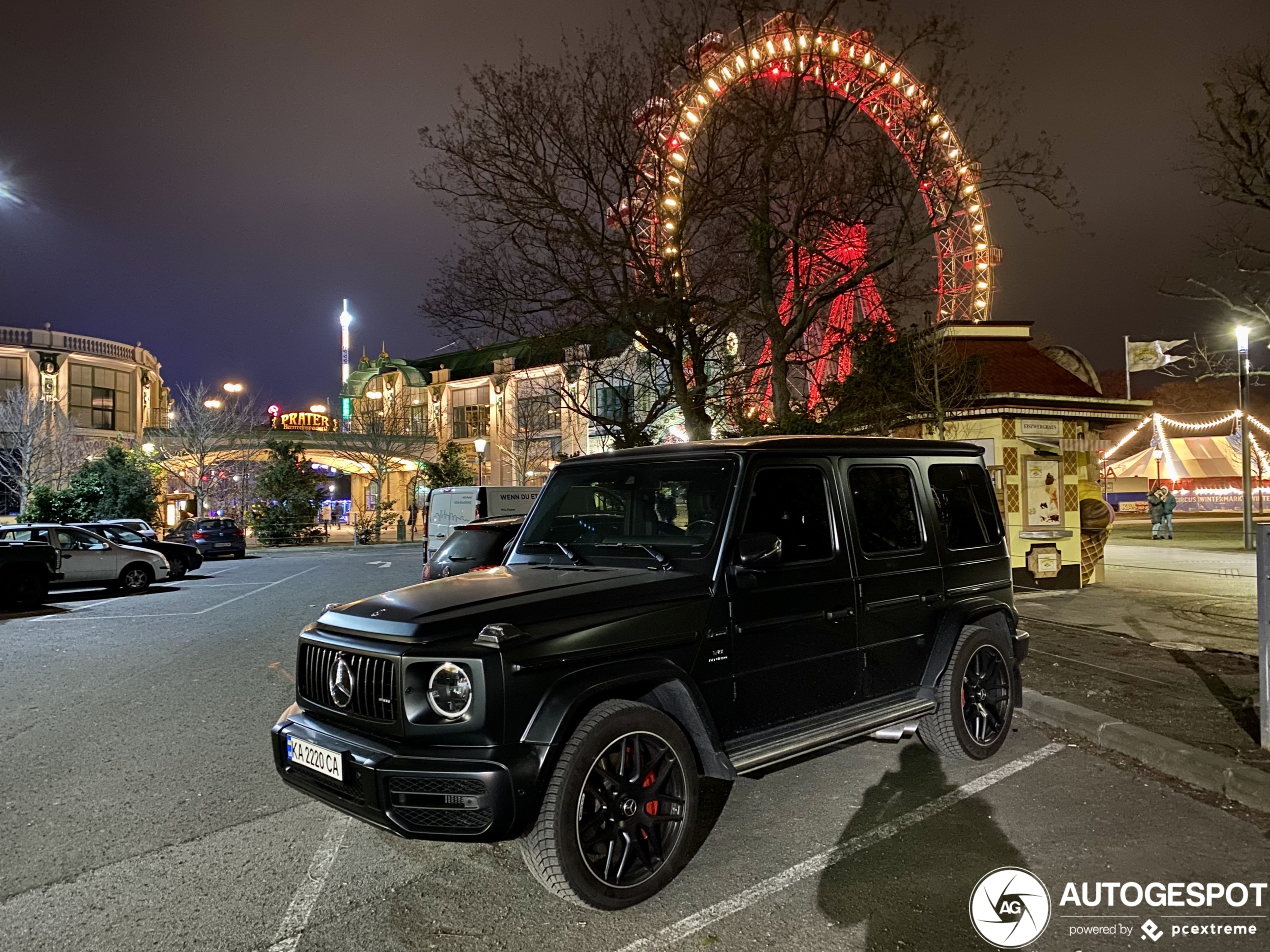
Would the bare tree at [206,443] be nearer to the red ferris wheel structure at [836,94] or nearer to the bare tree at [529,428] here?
the bare tree at [529,428]

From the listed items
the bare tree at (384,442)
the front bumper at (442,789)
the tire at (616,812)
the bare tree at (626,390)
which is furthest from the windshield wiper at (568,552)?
the bare tree at (384,442)

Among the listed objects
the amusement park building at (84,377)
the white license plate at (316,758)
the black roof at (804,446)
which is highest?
the amusement park building at (84,377)

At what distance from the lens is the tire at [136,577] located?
17.8 m

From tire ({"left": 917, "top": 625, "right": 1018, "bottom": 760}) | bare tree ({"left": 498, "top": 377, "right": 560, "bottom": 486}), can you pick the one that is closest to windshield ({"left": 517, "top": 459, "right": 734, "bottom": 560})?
tire ({"left": 917, "top": 625, "right": 1018, "bottom": 760})

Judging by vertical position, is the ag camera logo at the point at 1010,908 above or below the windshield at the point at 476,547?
below

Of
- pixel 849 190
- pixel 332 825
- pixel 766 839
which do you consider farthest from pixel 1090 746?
pixel 849 190

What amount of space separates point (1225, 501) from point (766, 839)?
53.1 meters

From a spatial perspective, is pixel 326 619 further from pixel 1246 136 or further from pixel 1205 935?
pixel 1246 136

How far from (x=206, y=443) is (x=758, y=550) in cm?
4334

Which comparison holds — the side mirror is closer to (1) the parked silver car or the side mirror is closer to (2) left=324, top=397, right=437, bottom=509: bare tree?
(1) the parked silver car

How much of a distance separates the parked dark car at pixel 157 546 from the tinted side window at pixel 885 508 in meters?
18.1

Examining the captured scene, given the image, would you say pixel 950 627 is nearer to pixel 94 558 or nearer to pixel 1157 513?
pixel 94 558

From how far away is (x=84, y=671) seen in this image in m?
9.13

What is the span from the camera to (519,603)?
3.59 meters
